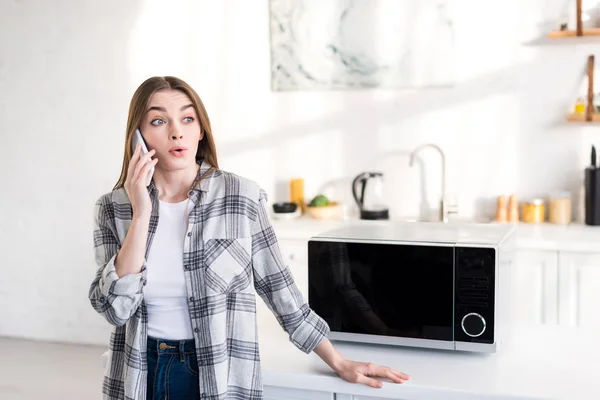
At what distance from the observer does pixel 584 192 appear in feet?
13.0

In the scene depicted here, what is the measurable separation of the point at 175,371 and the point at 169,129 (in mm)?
472

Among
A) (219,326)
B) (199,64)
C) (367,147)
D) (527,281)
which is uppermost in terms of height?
(199,64)

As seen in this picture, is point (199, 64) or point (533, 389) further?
point (199, 64)

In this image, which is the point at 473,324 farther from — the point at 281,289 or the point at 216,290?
the point at 216,290

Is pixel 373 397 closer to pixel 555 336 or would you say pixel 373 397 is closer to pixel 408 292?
pixel 408 292

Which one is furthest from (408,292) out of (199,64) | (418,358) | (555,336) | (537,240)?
(199,64)

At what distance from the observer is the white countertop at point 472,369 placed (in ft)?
4.75

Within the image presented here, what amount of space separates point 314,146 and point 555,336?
2851 mm

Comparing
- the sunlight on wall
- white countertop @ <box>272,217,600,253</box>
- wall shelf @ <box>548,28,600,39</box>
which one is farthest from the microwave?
the sunlight on wall

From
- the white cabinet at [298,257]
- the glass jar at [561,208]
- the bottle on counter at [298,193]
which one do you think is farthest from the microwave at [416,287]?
the bottle on counter at [298,193]

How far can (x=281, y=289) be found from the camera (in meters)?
1.57

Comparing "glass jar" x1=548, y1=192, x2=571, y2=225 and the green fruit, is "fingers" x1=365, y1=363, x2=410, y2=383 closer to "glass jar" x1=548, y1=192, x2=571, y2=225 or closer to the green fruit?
"glass jar" x1=548, y1=192, x2=571, y2=225

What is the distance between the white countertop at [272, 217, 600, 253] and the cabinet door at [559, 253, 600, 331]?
5 cm

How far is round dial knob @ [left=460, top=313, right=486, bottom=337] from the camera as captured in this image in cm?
163
